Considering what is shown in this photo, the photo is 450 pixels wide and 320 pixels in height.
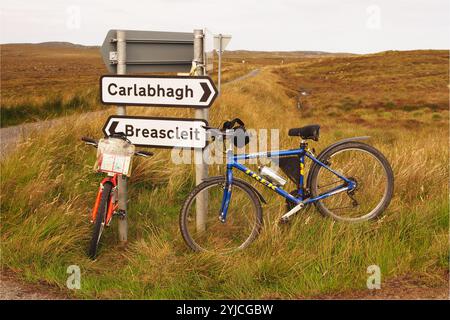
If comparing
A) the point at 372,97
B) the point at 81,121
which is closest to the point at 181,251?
the point at 81,121

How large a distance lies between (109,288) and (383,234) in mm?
2337

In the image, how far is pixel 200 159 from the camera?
4367mm

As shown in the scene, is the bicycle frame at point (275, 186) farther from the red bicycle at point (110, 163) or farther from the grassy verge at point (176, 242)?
the red bicycle at point (110, 163)

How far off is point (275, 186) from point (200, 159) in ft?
2.50

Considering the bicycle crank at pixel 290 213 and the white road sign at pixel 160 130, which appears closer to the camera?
the bicycle crank at pixel 290 213

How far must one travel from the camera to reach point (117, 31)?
4.43 metres

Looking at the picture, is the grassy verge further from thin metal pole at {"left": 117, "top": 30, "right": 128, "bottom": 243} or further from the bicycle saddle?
the bicycle saddle

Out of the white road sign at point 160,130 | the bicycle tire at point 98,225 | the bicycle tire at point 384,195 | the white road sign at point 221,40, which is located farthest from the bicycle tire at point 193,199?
the white road sign at point 221,40

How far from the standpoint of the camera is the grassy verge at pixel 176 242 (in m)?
3.46

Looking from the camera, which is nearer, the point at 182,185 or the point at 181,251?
the point at 181,251

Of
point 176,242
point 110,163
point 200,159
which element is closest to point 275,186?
point 200,159

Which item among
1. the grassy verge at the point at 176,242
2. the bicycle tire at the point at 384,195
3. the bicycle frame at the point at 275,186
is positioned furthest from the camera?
the bicycle tire at the point at 384,195

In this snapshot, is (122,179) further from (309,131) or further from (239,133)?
(309,131)
